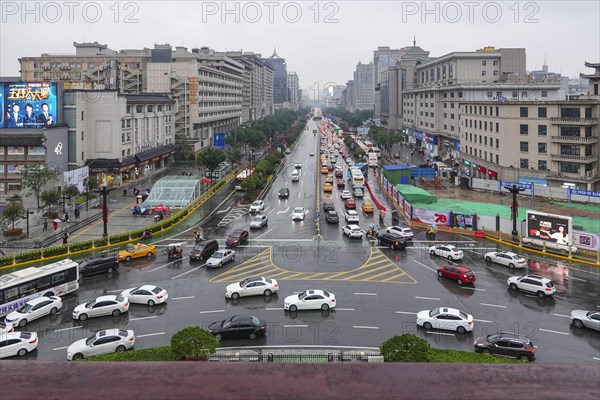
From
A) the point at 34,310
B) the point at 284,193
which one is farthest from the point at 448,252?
the point at 284,193

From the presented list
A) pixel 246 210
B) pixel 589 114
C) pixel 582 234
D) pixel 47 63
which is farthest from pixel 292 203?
pixel 47 63

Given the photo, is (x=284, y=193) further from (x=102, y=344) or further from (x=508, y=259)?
(x=102, y=344)

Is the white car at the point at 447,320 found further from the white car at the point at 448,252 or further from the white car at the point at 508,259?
the white car at the point at 448,252

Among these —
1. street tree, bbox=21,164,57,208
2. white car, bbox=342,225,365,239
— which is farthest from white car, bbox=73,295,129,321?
street tree, bbox=21,164,57,208

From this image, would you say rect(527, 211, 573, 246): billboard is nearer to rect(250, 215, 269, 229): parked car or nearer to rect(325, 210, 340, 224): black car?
rect(325, 210, 340, 224): black car

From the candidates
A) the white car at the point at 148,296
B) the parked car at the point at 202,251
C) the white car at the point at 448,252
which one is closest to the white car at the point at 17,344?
the white car at the point at 148,296
